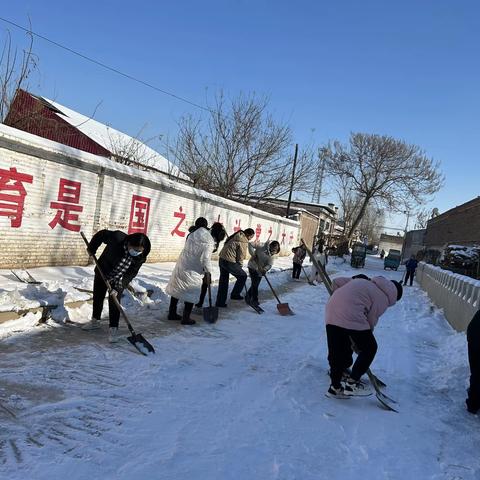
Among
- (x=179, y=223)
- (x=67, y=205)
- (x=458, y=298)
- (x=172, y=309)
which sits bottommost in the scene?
(x=172, y=309)

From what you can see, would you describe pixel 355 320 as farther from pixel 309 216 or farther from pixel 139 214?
pixel 309 216

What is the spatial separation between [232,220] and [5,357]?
15127 mm

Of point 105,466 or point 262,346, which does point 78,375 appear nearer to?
point 105,466

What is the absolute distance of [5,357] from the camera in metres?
4.74

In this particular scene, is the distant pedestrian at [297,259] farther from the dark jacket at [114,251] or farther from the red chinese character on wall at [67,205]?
the dark jacket at [114,251]

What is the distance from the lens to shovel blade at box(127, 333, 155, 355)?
548cm

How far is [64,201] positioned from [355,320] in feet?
23.0

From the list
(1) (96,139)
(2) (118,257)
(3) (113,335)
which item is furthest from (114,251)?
(1) (96,139)

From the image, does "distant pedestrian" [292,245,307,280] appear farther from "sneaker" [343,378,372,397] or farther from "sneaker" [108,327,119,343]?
"sneaker" [343,378,372,397]

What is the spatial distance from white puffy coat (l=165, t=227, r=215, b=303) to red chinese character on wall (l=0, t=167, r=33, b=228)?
11.2 ft

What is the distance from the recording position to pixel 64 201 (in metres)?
9.72

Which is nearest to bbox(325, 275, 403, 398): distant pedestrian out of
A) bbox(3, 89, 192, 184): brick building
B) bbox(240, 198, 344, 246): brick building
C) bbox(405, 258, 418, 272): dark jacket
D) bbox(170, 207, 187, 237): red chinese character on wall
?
bbox(170, 207, 187, 237): red chinese character on wall

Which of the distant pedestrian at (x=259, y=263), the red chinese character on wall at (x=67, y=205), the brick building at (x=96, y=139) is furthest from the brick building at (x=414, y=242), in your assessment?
the red chinese character on wall at (x=67, y=205)

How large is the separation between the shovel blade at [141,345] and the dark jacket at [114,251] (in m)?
0.75
